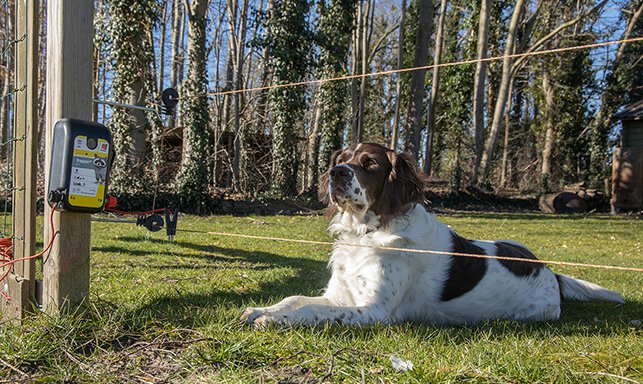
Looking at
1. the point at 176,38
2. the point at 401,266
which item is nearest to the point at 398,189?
the point at 401,266

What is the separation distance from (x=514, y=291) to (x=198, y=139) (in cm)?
1210

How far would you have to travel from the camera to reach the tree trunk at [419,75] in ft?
A: 62.4

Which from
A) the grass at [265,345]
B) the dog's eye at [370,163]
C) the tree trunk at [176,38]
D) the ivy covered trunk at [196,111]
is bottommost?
the grass at [265,345]

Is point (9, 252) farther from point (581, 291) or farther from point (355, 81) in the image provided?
point (355, 81)

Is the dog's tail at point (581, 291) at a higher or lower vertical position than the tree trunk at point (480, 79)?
lower

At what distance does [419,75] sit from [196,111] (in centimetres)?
863

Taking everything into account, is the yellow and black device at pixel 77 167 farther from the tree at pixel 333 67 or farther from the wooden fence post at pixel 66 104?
the tree at pixel 333 67

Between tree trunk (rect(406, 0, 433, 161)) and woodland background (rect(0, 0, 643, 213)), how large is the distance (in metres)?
0.05

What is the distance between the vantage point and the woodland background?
46.1ft

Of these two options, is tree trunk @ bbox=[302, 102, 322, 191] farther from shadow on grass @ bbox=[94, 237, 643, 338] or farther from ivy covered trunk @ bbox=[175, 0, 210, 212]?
shadow on grass @ bbox=[94, 237, 643, 338]

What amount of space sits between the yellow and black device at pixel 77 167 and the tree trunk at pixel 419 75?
16.8m

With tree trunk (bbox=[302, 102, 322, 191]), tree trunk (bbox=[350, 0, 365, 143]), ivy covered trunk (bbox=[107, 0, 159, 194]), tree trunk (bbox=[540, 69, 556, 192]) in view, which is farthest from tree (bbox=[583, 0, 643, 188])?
ivy covered trunk (bbox=[107, 0, 159, 194])

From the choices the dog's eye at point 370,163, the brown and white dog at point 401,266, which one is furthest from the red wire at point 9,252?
the dog's eye at point 370,163

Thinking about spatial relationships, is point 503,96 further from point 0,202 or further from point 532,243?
point 0,202
